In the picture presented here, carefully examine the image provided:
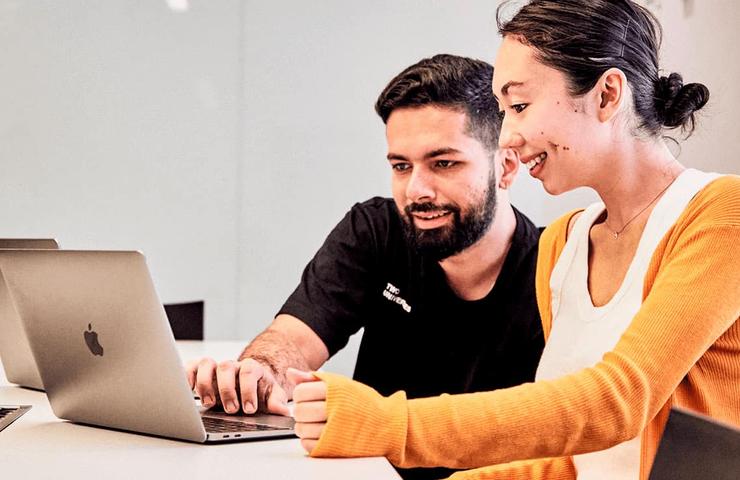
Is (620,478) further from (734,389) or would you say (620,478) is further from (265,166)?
(265,166)

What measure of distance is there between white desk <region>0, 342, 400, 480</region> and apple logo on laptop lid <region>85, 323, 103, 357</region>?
0.36 ft

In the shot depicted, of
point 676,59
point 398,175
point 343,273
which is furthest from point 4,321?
point 676,59

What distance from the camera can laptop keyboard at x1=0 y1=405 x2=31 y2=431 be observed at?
1283 mm

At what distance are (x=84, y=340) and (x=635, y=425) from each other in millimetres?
711

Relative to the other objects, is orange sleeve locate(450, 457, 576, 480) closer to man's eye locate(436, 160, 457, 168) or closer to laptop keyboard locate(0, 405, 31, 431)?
laptop keyboard locate(0, 405, 31, 431)

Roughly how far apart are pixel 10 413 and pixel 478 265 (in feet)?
3.34

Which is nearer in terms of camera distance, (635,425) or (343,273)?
(635,425)

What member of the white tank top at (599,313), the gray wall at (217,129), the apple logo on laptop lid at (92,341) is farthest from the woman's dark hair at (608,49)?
the gray wall at (217,129)

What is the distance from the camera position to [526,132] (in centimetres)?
138

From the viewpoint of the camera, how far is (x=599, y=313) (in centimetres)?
135

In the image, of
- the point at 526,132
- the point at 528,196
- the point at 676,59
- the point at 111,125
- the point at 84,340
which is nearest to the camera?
the point at 84,340

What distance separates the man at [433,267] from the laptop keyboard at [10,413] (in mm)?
542

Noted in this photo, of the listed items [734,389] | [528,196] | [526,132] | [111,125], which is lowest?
[528,196]

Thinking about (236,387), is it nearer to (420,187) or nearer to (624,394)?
(624,394)
